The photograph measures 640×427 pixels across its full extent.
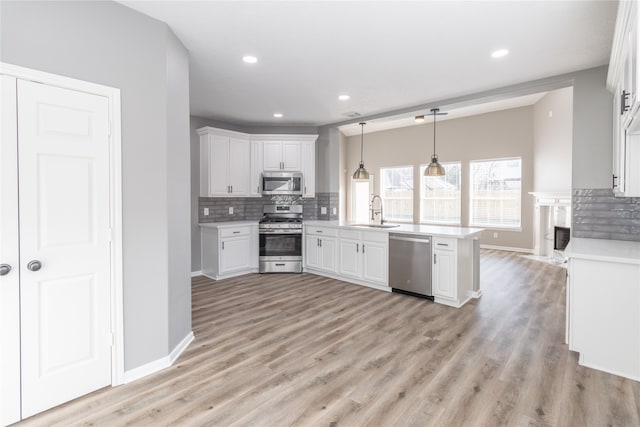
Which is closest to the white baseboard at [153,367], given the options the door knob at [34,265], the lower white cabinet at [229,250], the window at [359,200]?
the door knob at [34,265]

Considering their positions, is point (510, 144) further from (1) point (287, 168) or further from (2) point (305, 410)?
(2) point (305, 410)

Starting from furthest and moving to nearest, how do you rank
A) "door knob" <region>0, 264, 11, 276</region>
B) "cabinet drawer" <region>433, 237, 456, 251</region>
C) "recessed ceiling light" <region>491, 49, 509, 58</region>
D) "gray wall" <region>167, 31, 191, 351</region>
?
"cabinet drawer" <region>433, 237, 456, 251</region> < "recessed ceiling light" <region>491, 49, 509, 58</region> < "gray wall" <region>167, 31, 191, 351</region> < "door knob" <region>0, 264, 11, 276</region>

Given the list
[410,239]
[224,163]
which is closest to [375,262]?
[410,239]

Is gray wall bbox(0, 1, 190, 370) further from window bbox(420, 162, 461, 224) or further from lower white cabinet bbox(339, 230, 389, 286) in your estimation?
window bbox(420, 162, 461, 224)

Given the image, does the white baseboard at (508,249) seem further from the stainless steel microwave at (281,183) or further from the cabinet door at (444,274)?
the stainless steel microwave at (281,183)

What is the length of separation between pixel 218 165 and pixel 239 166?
0.40 meters

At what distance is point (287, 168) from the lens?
590 cm

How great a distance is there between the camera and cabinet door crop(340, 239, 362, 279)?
4.80 m

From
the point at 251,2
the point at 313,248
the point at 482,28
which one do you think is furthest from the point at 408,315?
the point at 251,2

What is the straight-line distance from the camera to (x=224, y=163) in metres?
5.45

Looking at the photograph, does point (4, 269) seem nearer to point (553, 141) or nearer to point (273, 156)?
point (273, 156)

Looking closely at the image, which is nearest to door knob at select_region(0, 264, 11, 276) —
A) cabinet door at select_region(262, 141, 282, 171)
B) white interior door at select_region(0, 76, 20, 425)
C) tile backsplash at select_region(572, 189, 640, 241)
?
white interior door at select_region(0, 76, 20, 425)

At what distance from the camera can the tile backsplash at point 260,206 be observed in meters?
5.79

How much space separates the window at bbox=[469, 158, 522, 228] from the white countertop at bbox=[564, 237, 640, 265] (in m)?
5.00
